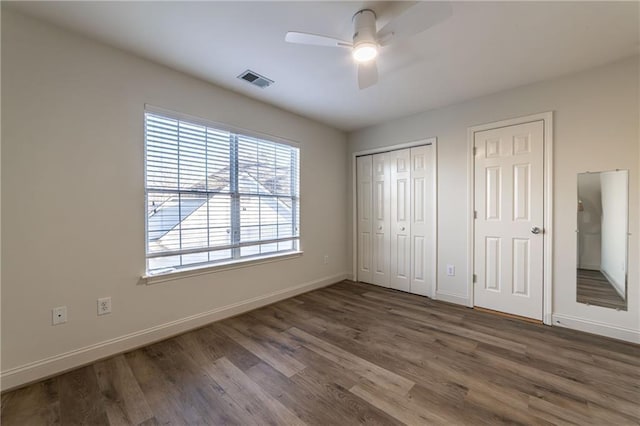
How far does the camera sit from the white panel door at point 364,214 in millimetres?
4164

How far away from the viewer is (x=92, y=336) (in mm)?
2029

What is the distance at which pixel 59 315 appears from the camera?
1902mm

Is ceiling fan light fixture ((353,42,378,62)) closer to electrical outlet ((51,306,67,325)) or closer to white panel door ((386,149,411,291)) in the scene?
white panel door ((386,149,411,291))

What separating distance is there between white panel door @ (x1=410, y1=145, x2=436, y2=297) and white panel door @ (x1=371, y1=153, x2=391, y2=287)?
40 centimetres

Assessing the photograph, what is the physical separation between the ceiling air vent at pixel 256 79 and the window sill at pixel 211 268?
1.95 m

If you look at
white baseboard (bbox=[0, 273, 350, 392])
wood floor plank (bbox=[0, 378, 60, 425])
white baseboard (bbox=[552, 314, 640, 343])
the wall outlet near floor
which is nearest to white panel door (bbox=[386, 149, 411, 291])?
the wall outlet near floor

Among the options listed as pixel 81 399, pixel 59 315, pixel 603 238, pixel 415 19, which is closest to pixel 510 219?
pixel 603 238

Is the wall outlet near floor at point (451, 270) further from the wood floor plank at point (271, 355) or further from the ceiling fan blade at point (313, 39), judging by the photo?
the ceiling fan blade at point (313, 39)

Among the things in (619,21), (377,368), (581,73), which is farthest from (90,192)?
(581,73)

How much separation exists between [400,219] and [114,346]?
11.4 feet

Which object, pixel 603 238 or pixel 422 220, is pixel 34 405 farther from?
pixel 603 238

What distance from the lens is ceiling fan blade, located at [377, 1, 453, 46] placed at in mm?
1398

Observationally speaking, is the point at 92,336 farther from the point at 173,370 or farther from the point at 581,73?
the point at 581,73

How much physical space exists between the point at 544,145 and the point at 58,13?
14.1 ft
